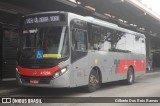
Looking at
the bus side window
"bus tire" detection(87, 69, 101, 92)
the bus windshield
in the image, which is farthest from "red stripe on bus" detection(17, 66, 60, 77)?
"bus tire" detection(87, 69, 101, 92)

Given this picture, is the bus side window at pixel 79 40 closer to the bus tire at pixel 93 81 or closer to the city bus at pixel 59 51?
the city bus at pixel 59 51

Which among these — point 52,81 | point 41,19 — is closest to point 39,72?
point 52,81

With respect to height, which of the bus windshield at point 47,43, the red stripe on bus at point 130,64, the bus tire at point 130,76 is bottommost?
the bus tire at point 130,76

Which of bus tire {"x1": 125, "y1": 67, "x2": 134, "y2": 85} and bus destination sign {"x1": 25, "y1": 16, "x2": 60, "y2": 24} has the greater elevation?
bus destination sign {"x1": 25, "y1": 16, "x2": 60, "y2": 24}

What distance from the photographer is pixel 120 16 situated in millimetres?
30234

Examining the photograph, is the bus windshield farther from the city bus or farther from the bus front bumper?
the bus front bumper

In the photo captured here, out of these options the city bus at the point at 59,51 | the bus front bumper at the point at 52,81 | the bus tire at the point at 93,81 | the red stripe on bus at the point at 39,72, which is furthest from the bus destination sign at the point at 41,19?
the bus tire at the point at 93,81

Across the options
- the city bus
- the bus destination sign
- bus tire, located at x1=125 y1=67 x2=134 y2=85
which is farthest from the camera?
bus tire, located at x1=125 y1=67 x2=134 y2=85

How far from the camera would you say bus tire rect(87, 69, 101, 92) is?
14.3 meters

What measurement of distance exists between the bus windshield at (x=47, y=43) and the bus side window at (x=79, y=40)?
468 millimetres

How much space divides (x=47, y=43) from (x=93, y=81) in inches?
116

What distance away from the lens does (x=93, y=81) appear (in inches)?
572

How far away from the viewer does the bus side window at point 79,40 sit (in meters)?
13.1

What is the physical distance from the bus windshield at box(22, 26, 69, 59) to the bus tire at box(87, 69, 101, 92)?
2.18m
